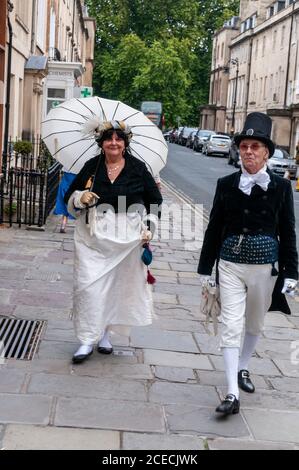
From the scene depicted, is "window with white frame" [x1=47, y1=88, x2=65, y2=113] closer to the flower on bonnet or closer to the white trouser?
the flower on bonnet

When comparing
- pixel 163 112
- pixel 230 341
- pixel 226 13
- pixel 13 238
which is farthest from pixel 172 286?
pixel 226 13

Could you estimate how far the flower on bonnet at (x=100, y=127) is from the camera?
216 inches

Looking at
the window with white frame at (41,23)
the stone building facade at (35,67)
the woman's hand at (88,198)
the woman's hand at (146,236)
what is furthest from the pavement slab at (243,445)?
the window with white frame at (41,23)

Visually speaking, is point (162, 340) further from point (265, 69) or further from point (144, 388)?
point (265, 69)

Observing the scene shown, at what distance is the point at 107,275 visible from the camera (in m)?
5.52

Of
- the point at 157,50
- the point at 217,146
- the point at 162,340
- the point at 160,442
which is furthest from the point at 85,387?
the point at 157,50

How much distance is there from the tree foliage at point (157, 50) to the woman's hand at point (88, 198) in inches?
1701

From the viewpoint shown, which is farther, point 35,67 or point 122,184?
point 35,67

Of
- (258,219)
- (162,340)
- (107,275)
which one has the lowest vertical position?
(162,340)

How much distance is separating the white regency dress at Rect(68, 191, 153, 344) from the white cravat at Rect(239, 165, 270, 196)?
106 cm

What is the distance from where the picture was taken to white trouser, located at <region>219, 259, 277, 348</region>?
4785mm

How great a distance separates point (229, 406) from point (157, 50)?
46.2m

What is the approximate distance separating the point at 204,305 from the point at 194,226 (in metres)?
9.29
